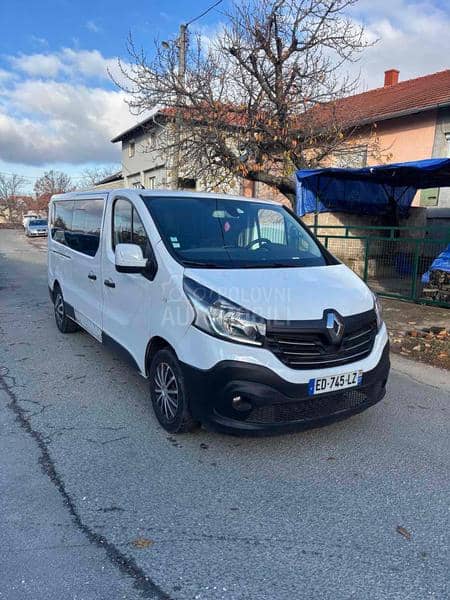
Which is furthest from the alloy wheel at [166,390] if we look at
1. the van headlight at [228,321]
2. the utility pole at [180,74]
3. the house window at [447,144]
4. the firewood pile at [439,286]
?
the house window at [447,144]

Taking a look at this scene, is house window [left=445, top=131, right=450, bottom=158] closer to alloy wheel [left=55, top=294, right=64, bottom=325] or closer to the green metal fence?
the green metal fence

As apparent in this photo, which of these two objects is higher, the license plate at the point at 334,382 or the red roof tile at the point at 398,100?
the red roof tile at the point at 398,100

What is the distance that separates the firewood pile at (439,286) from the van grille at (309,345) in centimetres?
636

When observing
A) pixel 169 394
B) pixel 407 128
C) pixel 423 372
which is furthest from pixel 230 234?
pixel 407 128

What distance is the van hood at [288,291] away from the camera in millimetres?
Answer: 2947

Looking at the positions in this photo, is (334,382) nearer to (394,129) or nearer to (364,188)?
(364,188)

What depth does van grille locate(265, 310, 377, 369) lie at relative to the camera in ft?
9.45

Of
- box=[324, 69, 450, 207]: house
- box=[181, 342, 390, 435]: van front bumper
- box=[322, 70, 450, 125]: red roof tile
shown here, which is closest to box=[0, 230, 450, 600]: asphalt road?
box=[181, 342, 390, 435]: van front bumper

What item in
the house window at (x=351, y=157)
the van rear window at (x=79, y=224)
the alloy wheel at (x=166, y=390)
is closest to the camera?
the alloy wheel at (x=166, y=390)

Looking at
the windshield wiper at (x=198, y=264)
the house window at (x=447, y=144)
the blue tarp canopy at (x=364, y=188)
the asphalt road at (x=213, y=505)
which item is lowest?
the asphalt road at (x=213, y=505)

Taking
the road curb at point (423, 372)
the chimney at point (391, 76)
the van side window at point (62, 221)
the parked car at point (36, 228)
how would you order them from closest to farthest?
the road curb at point (423, 372) < the van side window at point (62, 221) < the chimney at point (391, 76) < the parked car at point (36, 228)

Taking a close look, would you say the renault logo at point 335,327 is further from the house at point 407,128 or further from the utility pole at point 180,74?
the house at point 407,128

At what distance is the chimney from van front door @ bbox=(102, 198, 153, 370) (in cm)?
2369

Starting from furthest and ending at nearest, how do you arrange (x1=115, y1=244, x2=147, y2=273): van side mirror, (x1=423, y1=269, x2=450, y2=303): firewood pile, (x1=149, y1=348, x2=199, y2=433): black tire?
(x1=423, y1=269, x2=450, y2=303): firewood pile
(x1=115, y1=244, x2=147, y2=273): van side mirror
(x1=149, y1=348, x2=199, y2=433): black tire
